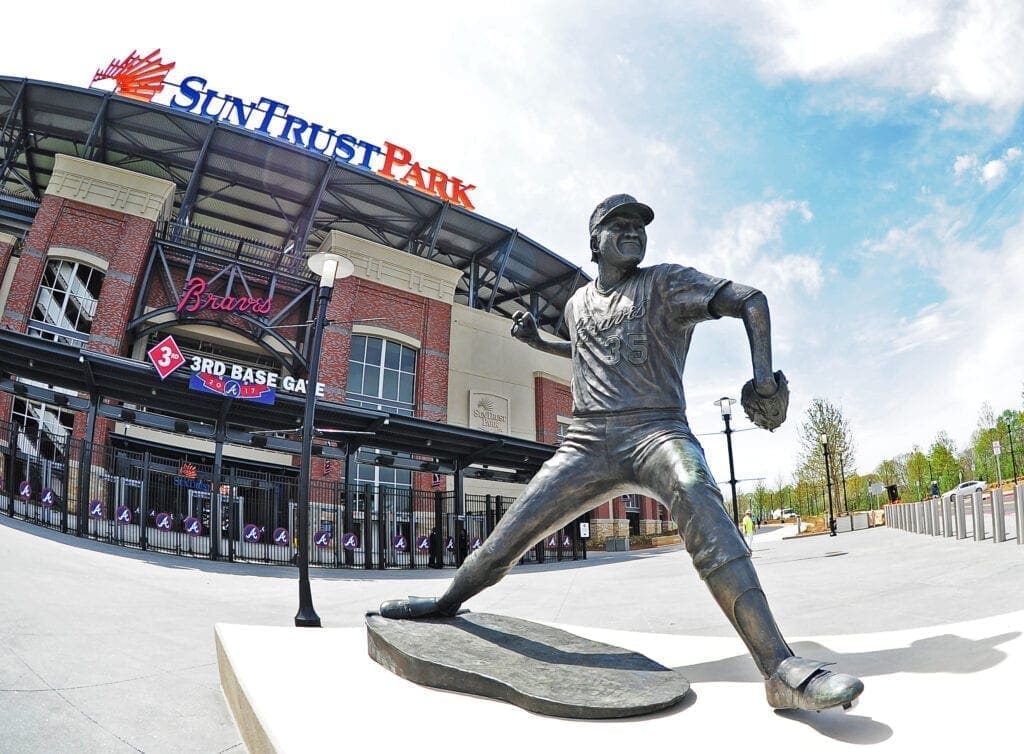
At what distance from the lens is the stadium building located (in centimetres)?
1616

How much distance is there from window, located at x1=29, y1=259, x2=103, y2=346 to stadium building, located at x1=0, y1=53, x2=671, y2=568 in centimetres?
7

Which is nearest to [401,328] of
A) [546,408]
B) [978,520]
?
[546,408]

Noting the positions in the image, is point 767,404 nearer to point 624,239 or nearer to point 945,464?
point 624,239

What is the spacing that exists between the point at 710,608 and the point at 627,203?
5.25m

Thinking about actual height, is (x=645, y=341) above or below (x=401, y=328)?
below

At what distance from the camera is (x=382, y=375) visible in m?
25.1

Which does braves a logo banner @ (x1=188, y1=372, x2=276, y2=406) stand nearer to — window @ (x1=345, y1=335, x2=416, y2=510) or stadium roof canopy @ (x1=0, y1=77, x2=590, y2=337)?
window @ (x1=345, y1=335, x2=416, y2=510)

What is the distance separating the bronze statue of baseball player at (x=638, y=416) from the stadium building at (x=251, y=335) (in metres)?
12.7

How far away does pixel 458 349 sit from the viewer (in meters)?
27.2

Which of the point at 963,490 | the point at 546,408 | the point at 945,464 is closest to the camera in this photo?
the point at 963,490

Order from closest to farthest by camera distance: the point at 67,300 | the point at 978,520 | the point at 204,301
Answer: the point at 978,520, the point at 67,300, the point at 204,301

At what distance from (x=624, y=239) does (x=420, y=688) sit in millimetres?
2347

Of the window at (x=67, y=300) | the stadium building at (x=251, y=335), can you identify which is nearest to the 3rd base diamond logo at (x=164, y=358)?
the stadium building at (x=251, y=335)

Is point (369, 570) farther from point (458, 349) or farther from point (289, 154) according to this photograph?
point (289, 154)
